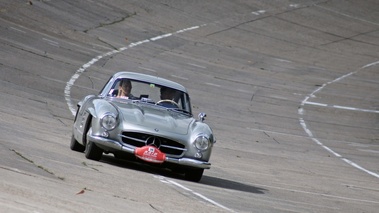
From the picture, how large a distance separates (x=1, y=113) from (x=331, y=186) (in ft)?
19.5

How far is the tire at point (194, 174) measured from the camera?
13.9 meters

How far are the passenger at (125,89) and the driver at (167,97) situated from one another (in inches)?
18.7

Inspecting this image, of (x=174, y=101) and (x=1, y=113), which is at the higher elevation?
(x=174, y=101)

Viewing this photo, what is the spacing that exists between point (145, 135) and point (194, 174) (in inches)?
A: 36.7

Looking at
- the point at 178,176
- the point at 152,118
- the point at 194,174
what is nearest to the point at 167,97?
the point at 178,176

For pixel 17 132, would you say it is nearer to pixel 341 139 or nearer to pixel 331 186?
pixel 331 186

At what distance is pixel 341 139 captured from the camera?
84.3 ft

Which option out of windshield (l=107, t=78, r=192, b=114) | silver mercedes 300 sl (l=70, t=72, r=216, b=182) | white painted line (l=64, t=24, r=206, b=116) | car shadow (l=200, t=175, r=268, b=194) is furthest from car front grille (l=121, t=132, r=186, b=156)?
white painted line (l=64, t=24, r=206, b=116)

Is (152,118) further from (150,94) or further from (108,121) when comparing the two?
(150,94)

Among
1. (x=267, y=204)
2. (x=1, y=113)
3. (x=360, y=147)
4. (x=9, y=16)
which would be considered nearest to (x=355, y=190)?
(x=267, y=204)

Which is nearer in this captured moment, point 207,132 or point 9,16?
point 207,132

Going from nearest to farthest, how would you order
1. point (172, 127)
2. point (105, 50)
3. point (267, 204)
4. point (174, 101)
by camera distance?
point (267, 204), point (172, 127), point (174, 101), point (105, 50)

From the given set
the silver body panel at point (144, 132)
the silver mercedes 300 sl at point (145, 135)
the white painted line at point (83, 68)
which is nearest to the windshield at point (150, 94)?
the silver mercedes 300 sl at point (145, 135)

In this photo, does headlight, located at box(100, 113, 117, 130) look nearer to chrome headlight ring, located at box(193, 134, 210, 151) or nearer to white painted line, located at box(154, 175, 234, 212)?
white painted line, located at box(154, 175, 234, 212)
